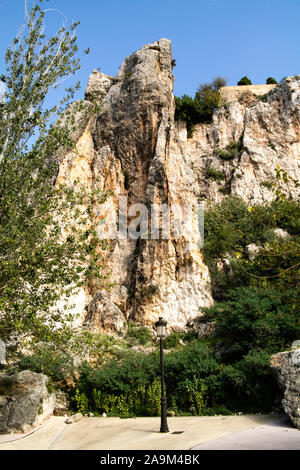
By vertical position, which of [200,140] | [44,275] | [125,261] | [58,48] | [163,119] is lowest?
[44,275]

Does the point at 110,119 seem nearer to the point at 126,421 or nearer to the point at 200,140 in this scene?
the point at 200,140

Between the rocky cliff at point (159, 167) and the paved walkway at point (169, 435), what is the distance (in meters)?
8.05

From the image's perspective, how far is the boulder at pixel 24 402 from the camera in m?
9.76

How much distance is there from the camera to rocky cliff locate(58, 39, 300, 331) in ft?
65.6

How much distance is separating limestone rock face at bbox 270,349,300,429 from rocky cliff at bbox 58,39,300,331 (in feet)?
31.5

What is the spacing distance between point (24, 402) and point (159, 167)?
15423 mm

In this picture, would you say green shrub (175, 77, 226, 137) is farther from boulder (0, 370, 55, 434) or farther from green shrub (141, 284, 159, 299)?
boulder (0, 370, 55, 434)

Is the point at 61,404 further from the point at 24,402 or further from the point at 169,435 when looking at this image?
the point at 169,435

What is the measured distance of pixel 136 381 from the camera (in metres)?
12.8

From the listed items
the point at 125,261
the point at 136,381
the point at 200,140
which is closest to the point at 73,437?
the point at 136,381

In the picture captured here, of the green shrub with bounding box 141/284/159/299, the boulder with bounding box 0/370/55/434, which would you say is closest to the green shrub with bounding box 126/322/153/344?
the green shrub with bounding box 141/284/159/299

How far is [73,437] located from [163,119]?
66.3 feet

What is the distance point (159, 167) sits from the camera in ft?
72.0

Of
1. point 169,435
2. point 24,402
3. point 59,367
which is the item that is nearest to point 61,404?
point 59,367
